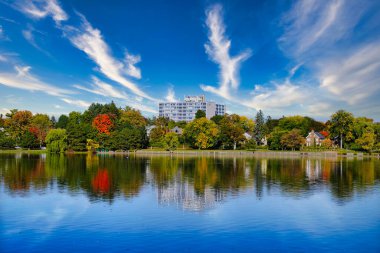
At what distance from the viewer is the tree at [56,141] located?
328 ft

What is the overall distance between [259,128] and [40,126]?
79772mm

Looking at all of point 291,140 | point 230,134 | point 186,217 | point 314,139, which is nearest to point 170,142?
point 230,134

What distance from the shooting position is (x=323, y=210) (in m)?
23.0

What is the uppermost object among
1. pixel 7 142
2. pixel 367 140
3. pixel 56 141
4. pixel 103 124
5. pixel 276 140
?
pixel 103 124

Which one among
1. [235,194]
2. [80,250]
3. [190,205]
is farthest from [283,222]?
[80,250]

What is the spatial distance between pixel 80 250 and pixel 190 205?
10326mm

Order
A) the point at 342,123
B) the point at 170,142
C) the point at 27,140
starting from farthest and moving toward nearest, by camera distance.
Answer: the point at 27,140 → the point at 170,142 → the point at 342,123

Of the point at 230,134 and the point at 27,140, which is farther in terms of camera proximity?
the point at 27,140

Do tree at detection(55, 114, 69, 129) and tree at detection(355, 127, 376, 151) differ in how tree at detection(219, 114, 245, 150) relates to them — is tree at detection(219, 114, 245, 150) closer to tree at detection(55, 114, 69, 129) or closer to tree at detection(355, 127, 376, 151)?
tree at detection(355, 127, 376, 151)

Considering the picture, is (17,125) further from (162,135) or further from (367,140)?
(367,140)

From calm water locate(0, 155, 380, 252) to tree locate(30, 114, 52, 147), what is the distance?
86960 mm

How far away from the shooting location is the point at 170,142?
345 feet

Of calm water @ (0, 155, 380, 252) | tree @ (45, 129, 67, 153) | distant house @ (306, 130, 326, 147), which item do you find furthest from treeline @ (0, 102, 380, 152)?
calm water @ (0, 155, 380, 252)

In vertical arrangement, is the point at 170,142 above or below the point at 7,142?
above
